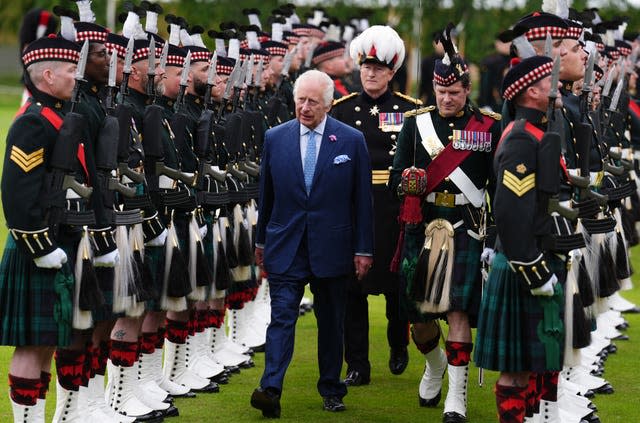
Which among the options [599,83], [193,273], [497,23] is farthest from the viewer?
[497,23]

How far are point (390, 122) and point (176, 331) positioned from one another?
178 cm

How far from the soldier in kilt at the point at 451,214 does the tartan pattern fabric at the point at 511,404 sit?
123cm

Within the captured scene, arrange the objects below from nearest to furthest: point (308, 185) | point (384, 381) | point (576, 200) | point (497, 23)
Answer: point (576, 200) < point (308, 185) < point (384, 381) < point (497, 23)

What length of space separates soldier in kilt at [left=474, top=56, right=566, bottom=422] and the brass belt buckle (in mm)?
1294

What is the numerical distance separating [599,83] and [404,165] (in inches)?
88.7

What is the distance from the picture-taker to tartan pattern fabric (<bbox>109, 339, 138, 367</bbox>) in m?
8.02

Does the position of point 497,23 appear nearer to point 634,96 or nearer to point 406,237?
point 634,96

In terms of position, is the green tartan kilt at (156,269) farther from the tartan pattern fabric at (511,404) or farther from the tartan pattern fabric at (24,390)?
the tartan pattern fabric at (511,404)

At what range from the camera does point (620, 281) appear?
1015cm

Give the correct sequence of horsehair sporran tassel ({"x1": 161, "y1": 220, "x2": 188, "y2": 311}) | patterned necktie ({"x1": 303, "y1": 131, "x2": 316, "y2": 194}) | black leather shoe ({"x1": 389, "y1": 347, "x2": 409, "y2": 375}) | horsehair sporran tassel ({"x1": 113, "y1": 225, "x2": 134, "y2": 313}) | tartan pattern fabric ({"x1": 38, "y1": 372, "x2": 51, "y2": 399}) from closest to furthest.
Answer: tartan pattern fabric ({"x1": 38, "y1": 372, "x2": 51, "y2": 399}), horsehair sporran tassel ({"x1": 113, "y1": 225, "x2": 134, "y2": 313}), patterned necktie ({"x1": 303, "y1": 131, "x2": 316, "y2": 194}), horsehair sporran tassel ({"x1": 161, "y1": 220, "x2": 188, "y2": 311}), black leather shoe ({"x1": 389, "y1": 347, "x2": 409, "y2": 375})

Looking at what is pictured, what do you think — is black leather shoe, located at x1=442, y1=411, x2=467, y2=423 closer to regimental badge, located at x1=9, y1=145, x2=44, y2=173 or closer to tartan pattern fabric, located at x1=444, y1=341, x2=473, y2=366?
tartan pattern fabric, located at x1=444, y1=341, x2=473, y2=366

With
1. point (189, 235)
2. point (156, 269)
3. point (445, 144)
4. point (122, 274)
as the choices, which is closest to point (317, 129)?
point (445, 144)

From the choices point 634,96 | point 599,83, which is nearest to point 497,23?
point 634,96

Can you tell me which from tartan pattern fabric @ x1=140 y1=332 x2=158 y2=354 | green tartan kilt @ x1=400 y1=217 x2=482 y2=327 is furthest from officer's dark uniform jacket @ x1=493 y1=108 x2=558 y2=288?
tartan pattern fabric @ x1=140 y1=332 x2=158 y2=354
